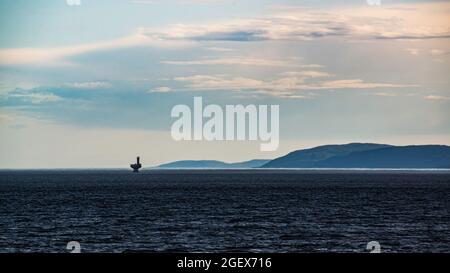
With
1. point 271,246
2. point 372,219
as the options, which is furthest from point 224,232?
point 372,219

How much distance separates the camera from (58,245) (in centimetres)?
7406

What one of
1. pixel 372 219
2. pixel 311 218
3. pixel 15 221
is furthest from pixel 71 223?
pixel 372 219

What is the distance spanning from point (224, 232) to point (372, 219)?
1124 inches

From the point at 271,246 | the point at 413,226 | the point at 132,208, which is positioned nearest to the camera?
the point at 271,246

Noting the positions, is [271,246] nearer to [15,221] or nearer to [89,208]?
[15,221]
